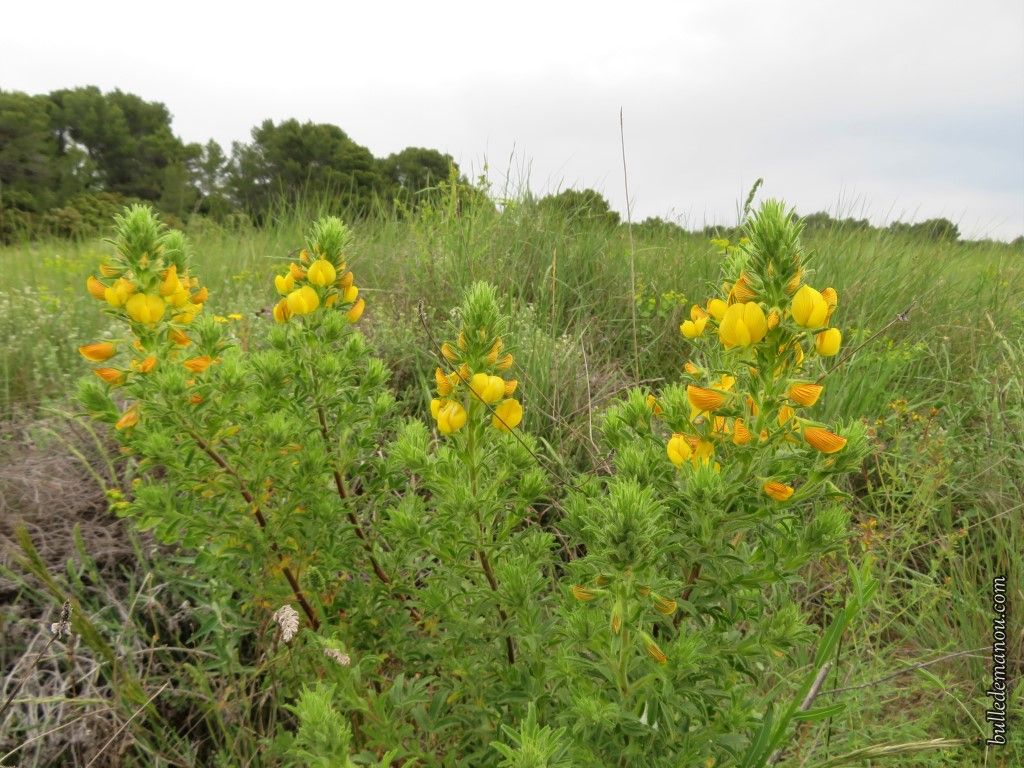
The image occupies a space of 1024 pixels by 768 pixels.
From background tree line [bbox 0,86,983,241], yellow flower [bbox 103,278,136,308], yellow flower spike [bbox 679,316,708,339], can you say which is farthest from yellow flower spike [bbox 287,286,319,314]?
background tree line [bbox 0,86,983,241]

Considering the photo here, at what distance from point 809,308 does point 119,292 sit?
1.37 m

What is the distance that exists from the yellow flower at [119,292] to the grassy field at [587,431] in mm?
640

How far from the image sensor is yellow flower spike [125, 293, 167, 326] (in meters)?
1.50

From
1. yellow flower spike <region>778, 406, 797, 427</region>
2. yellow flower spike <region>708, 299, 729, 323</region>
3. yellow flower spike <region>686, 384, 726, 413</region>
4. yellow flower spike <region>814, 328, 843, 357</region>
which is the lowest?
yellow flower spike <region>778, 406, 797, 427</region>

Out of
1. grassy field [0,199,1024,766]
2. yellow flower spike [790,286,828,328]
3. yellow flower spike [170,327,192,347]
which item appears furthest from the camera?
grassy field [0,199,1024,766]

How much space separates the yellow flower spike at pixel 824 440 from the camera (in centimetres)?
99

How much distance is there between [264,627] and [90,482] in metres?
1.10

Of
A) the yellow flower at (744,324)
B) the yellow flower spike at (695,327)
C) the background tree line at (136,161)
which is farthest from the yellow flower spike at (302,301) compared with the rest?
the background tree line at (136,161)

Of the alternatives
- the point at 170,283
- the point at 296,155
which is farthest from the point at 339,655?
the point at 296,155

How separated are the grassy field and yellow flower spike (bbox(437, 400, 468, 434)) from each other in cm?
73

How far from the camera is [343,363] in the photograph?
1.50 meters

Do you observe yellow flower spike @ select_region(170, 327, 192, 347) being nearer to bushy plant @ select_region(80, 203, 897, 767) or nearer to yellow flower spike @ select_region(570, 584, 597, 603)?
bushy plant @ select_region(80, 203, 897, 767)

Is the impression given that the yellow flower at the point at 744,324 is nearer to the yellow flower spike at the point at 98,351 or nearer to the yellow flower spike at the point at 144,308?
the yellow flower spike at the point at 144,308

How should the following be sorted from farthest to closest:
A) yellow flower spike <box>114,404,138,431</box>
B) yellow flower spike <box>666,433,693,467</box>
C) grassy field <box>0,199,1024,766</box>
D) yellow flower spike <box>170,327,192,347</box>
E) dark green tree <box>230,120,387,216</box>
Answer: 1. dark green tree <box>230,120,387,216</box>
2. grassy field <box>0,199,1024,766</box>
3. yellow flower spike <box>170,327,192,347</box>
4. yellow flower spike <box>114,404,138,431</box>
5. yellow flower spike <box>666,433,693,467</box>
